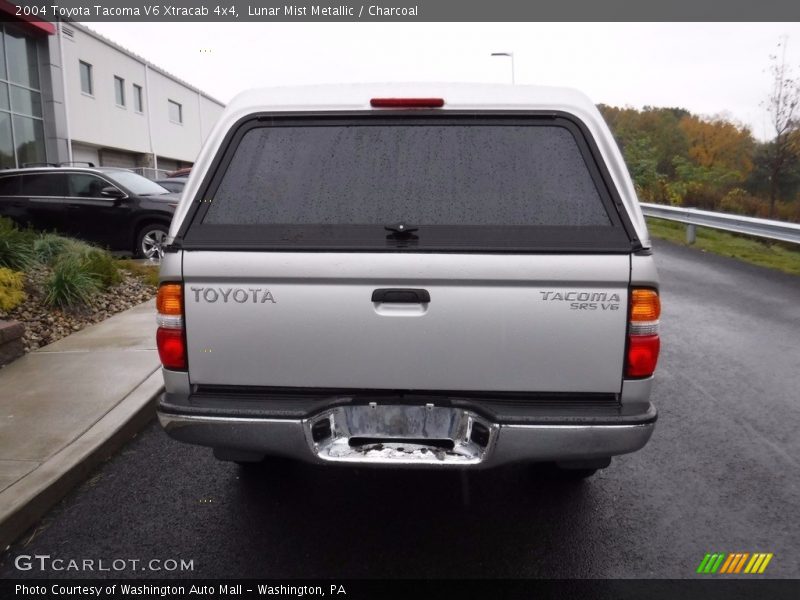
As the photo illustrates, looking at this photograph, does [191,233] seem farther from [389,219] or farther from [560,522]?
[560,522]

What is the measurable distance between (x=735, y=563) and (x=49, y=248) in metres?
9.13

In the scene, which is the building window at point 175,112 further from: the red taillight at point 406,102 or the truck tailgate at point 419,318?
the truck tailgate at point 419,318

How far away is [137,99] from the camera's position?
35.6 metres

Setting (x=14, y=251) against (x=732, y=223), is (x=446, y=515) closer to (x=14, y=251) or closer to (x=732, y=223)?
(x=14, y=251)

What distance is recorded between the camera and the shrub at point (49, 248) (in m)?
9.20

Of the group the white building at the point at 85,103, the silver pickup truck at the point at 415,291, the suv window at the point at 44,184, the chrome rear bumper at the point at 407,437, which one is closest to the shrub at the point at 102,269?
the suv window at the point at 44,184

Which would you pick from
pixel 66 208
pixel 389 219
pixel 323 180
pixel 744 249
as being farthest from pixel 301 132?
pixel 744 249


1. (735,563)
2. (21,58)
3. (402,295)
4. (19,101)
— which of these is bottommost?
(735,563)

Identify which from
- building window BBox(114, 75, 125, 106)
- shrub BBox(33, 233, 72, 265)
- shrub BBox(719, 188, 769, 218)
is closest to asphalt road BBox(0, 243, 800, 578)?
shrub BBox(33, 233, 72, 265)

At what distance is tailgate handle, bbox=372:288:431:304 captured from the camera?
9.16 ft

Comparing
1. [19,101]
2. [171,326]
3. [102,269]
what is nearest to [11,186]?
[102,269]

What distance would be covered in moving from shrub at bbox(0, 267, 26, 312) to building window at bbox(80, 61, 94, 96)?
2532 cm

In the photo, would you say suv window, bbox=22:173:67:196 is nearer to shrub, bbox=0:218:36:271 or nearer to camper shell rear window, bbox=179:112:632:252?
shrub, bbox=0:218:36:271

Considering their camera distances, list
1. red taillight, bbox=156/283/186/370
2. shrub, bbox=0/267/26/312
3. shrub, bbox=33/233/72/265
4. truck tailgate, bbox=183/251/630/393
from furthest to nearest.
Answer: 1. shrub, bbox=33/233/72/265
2. shrub, bbox=0/267/26/312
3. red taillight, bbox=156/283/186/370
4. truck tailgate, bbox=183/251/630/393
